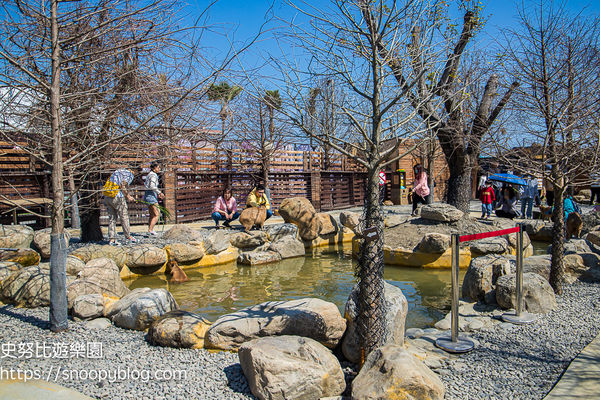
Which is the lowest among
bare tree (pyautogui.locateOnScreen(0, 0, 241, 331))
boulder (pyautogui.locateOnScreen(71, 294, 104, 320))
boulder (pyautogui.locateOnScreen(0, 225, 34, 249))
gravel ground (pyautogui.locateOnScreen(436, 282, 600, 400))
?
gravel ground (pyautogui.locateOnScreen(436, 282, 600, 400))

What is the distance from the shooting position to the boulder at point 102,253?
24.9 ft

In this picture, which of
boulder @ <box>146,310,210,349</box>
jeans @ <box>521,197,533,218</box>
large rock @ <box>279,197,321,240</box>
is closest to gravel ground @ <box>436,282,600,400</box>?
boulder @ <box>146,310,210,349</box>

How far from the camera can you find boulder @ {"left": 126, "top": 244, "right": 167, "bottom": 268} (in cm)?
813

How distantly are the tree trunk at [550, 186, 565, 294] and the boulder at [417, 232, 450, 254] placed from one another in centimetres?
302

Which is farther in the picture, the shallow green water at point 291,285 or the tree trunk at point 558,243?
the shallow green water at point 291,285

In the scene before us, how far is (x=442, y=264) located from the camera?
889 cm

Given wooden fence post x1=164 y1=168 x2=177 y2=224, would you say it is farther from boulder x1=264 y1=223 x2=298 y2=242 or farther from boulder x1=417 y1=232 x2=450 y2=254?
boulder x1=417 y1=232 x2=450 y2=254

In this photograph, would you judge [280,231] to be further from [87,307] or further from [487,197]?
[487,197]

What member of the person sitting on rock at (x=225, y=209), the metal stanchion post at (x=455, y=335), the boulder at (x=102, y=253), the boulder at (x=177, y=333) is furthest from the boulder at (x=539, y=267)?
the person sitting on rock at (x=225, y=209)

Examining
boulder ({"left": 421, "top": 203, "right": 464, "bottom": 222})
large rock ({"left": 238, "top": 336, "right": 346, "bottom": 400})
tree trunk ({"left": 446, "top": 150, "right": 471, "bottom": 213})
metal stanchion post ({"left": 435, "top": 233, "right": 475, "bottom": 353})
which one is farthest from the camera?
tree trunk ({"left": 446, "top": 150, "right": 471, "bottom": 213})

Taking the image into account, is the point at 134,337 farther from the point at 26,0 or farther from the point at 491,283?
the point at 491,283

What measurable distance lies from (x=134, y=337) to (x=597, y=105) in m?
6.46

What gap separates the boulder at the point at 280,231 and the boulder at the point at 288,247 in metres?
0.23

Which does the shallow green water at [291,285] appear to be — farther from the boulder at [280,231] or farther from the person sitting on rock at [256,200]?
the person sitting on rock at [256,200]
